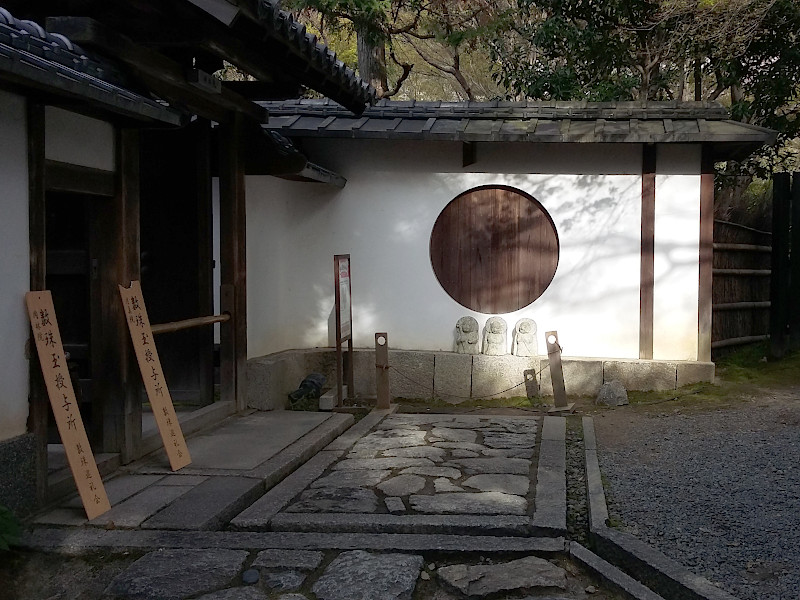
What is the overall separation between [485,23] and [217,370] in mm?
12667

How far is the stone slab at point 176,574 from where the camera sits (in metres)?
4.51

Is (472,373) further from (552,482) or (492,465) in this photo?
(552,482)

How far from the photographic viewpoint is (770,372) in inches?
473

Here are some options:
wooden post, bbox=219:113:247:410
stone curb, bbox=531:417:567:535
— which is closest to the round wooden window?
stone curb, bbox=531:417:567:535

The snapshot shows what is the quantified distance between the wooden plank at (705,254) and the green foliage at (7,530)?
8.80 meters

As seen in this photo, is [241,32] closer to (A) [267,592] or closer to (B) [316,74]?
(B) [316,74]

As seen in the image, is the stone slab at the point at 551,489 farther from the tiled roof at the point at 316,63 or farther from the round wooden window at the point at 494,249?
the tiled roof at the point at 316,63

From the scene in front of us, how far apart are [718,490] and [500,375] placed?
193 inches

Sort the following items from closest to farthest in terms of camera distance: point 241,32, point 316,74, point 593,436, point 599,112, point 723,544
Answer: point 723,544
point 241,32
point 316,74
point 593,436
point 599,112

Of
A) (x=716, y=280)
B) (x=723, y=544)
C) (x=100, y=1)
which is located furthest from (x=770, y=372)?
(x=100, y=1)

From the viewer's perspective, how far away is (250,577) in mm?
4715

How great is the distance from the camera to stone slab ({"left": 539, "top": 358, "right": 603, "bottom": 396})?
10984 mm

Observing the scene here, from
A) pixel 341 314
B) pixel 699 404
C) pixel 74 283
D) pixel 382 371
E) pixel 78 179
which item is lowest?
pixel 699 404

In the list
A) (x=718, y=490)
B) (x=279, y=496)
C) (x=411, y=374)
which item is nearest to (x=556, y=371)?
(x=411, y=374)
